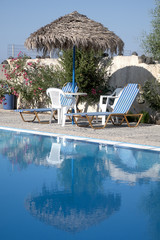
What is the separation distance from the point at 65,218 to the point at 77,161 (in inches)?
109

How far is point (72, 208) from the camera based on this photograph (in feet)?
13.8

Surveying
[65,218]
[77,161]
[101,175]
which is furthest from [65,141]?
[65,218]

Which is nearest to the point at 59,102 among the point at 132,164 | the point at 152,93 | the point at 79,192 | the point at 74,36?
the point at 74,36

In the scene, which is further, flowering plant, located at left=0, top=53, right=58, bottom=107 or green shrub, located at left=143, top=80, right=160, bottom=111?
flowering plant, located at left=0, top=53, right=58, bottom=107

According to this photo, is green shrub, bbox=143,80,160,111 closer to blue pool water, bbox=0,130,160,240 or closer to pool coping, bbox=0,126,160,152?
pool coping, bbox=0,126,160,152

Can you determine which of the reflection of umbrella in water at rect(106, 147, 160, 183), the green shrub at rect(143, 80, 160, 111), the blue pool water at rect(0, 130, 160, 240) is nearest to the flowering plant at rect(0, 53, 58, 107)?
the green shrub at rect(143, 80, 160, 111)

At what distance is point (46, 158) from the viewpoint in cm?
689

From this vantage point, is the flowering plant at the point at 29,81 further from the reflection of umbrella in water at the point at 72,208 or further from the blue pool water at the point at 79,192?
the reflection of umbrella in water at the point at 72,208

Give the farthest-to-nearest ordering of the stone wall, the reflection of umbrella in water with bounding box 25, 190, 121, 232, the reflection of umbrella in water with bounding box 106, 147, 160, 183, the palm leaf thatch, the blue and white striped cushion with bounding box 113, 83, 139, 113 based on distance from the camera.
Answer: the stone wall < the palm leaf thatch < the blue and white striped cushion with bounding box 113, 83, 139, 113 < the reflection of umbrella in water with bounding box 106, 147, 160, 183 < the reflection of umbrella in water with bounding box 25, 190, 121, 232

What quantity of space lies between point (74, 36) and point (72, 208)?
22.6 ft

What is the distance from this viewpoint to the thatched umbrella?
10.5m

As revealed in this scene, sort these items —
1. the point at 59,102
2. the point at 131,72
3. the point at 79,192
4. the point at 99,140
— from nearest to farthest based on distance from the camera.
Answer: the point at 79,192
the point at 99,140
the point at 59,102
the point at 131,72

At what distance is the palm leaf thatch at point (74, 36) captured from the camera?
34.4 ft

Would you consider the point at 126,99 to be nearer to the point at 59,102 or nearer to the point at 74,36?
the point at 59,102
